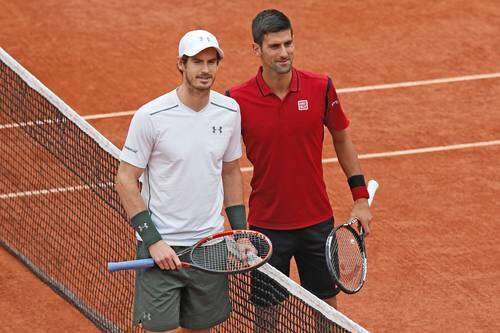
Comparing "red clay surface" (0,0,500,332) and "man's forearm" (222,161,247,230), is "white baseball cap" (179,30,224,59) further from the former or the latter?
"red clay surface" (0,0,500,332)

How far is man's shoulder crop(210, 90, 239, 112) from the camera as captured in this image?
702 cm

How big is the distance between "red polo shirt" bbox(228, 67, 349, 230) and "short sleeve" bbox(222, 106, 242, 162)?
0.41 meters

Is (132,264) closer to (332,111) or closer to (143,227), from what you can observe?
(143,227)

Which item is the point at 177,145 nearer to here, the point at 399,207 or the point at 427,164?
the point at 399,207

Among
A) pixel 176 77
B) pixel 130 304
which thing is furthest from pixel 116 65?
pixel 130 304

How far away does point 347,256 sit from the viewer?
25.5 feet

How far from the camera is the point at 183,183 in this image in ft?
22.5

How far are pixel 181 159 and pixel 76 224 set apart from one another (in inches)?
153

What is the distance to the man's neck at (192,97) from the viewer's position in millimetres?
6828

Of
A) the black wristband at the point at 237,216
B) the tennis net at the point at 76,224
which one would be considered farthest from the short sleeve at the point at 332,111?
the tennis net at the point at 76,224

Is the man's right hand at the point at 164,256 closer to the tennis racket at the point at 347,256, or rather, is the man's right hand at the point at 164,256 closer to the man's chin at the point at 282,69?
the tennis racket at the point at 347,256

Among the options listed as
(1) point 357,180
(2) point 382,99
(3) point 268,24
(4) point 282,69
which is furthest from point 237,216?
(2) point 382,99

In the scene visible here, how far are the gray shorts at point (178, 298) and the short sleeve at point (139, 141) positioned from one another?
549 mm

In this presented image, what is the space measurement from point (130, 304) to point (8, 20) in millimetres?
8048
